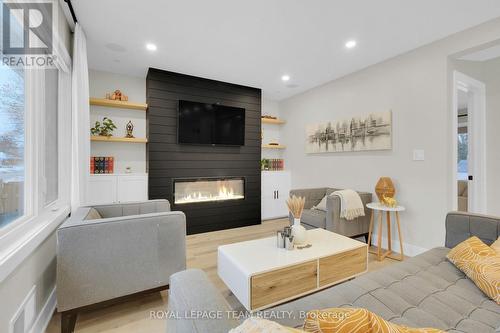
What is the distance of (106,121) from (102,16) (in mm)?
1689

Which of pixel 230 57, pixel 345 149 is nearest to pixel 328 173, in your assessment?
pixel 345 149

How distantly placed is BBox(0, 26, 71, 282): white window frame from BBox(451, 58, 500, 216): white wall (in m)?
A: 4.73

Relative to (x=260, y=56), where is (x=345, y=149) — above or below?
below

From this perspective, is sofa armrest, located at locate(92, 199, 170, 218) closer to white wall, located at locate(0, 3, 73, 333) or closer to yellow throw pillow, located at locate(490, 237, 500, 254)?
white wall, located at locate(0, 3, 73, 333)

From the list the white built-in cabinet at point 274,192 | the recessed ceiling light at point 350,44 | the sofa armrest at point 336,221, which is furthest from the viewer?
the white built-in cabinet at point 274,192

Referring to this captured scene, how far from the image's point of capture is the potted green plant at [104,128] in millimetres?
3385

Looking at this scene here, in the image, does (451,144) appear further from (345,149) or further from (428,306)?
(428,306)

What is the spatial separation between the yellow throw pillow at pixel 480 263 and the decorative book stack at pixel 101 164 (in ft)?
13.1

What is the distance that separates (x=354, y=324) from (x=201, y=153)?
3.49 m

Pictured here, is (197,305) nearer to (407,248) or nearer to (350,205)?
(350,205)

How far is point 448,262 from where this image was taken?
1.55 m

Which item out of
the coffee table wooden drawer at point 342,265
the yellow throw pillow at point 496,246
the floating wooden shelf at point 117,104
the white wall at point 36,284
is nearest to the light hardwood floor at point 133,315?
the white wall at point 36,284

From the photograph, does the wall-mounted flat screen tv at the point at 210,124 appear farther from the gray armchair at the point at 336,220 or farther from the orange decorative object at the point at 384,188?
the orange decorative object at the point at 384,188

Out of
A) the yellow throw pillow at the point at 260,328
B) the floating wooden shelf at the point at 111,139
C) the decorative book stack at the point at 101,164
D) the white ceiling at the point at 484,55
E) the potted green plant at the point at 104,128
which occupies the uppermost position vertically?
the white ceiling at the point at 484,55
